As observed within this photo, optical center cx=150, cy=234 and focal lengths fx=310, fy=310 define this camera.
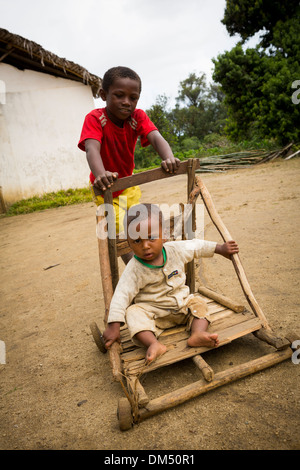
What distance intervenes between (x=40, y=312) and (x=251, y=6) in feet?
53.7

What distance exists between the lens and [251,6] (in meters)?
13.8

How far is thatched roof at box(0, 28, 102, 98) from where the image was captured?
781 centimetres

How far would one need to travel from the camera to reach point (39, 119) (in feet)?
29.9

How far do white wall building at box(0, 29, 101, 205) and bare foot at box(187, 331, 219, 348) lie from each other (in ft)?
28.2

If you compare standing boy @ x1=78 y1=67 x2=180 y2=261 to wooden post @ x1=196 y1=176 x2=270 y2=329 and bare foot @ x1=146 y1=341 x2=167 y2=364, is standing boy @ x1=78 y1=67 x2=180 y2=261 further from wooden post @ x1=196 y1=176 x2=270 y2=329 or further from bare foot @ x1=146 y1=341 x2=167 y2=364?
bare foot @ x1=146 y1=341 x2=167 y2=364

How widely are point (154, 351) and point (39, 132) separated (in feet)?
29.6

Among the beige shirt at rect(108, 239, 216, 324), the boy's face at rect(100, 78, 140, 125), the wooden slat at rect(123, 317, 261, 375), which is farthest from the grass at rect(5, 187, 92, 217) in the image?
the wooden slat at rect(123, 317, 261, 375)

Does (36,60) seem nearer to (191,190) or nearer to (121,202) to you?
(121,202)

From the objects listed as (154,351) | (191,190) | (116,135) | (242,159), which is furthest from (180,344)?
(242,159)

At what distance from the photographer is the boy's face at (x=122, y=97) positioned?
1.97 m

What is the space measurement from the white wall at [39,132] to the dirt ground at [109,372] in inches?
216

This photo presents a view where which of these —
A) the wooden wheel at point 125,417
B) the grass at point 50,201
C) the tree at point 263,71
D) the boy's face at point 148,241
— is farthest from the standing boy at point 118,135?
the tree at point 263,71

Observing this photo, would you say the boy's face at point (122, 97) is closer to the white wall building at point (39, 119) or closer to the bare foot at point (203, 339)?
the bare foot at point (203, 339)
